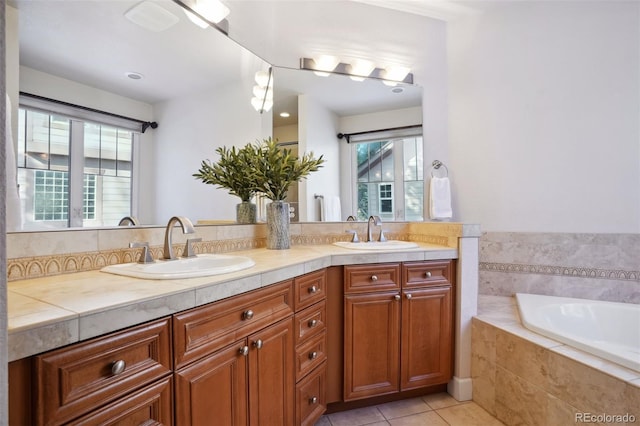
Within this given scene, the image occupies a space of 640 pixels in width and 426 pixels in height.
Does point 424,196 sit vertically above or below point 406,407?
above

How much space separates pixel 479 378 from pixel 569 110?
1.88 m

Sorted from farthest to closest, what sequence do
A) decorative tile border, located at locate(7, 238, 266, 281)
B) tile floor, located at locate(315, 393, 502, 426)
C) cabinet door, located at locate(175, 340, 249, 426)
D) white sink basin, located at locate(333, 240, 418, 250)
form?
white sink basin, located at locate(333, 240, 418, 250)
tile floor, located at locate(315, 393, 502, 426)
decorative tile border, located at locate(7, 238, 266, 281)
cabinet door, located at locate(175, 340, 249, 426)

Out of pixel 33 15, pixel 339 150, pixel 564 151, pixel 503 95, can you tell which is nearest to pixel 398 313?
pixel 339 150

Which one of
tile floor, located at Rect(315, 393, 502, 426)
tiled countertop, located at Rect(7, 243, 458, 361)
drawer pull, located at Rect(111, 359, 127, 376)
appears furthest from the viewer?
tile floor, located at Rect(315, 393, 502, 426)

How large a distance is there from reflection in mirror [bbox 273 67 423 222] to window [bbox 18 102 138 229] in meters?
1.07

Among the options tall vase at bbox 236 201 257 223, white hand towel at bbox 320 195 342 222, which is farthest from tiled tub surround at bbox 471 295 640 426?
tall vase at bbox 236 201 257 223

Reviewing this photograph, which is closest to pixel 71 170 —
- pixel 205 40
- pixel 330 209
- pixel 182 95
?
pixel 182 95

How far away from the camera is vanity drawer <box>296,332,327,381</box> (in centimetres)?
144

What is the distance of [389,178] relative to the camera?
8.08ft

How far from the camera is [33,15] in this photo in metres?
1.12

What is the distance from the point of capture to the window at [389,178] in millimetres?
2436

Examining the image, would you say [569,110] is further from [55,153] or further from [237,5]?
[55,153]

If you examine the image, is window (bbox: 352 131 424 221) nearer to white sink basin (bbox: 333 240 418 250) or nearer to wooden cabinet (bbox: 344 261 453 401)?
white sink basin (bbox: 333 240 418 250)

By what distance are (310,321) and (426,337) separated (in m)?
0.78
